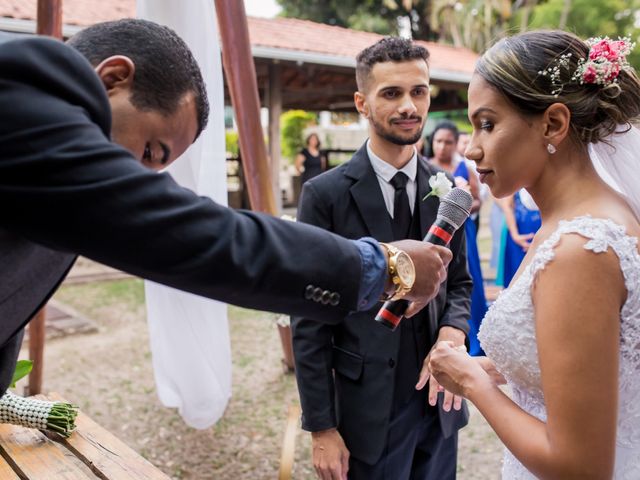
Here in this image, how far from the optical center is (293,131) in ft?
71.2

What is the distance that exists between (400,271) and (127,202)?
67 cm

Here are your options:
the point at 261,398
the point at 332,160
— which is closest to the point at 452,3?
the point at 332,160

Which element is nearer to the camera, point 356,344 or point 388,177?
point 356,344

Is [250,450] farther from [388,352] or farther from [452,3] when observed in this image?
[452,3]

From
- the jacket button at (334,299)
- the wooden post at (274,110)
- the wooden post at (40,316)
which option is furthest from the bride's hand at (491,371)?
the wooden post at (274,110)

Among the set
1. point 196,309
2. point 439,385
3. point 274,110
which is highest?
point 439,385

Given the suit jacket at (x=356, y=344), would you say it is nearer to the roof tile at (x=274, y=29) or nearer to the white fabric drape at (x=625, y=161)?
the white fabric drape at (x=625, y=161)

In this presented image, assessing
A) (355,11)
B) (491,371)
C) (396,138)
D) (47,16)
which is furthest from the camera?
(355,11)

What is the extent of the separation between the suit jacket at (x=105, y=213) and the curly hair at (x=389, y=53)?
5.69 ft

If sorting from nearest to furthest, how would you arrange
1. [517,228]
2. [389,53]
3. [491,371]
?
[491,371]
[389,53]
[517,228]

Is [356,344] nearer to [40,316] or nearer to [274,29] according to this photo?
[40,316]

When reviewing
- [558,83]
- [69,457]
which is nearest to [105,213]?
[558,83]

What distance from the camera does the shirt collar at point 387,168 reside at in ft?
8.39

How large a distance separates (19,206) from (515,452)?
128cm
